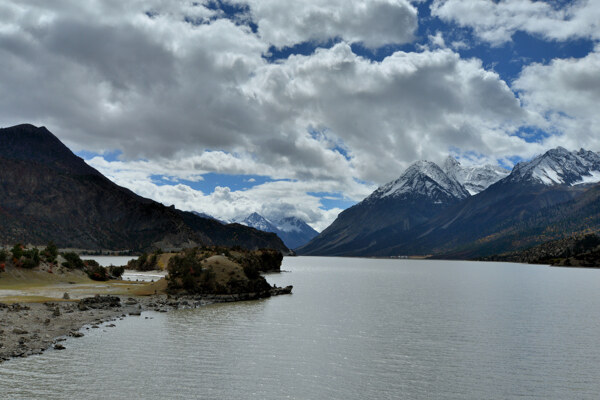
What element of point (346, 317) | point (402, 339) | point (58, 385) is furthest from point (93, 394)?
point (346, 317)

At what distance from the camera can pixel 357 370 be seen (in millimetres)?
34688

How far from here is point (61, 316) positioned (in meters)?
52.2

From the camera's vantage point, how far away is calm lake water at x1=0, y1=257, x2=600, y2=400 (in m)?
29.4

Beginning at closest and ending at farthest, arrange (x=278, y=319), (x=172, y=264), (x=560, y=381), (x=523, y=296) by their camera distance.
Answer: (x=560, y=381)
(x=278, y=319)
(x=172, y=264)
(x=523, y=296)

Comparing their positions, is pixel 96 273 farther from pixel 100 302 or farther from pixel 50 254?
pixel 100 302

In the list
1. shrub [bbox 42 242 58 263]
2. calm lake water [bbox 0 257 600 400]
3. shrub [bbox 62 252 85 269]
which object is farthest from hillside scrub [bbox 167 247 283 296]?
shrub [bbox 62 252 85 269]

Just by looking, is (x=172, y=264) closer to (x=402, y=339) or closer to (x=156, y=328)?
(x=156, y=328)

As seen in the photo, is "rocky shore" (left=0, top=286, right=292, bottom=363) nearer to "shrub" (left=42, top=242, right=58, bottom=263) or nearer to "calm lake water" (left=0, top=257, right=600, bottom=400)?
"calm lake water" (left=0, top=257, right=600, bottom=400)

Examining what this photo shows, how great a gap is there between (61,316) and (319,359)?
31698 millimetres

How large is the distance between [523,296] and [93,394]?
90.3 metres

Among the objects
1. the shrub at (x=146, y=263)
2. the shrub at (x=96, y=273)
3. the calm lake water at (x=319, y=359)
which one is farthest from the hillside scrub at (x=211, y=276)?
the shrub at (x=146, y=263)

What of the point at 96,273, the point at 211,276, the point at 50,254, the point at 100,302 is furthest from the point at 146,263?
the point at 100,302

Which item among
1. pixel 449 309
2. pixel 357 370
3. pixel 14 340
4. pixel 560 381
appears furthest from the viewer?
pixel 449 309

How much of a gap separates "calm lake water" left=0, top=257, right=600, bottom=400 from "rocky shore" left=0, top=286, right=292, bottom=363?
189 cm
